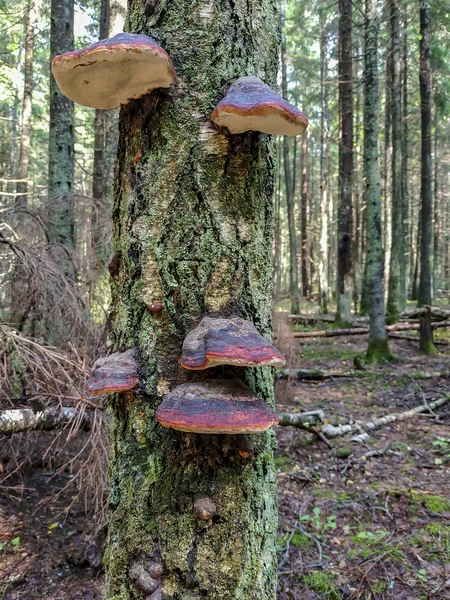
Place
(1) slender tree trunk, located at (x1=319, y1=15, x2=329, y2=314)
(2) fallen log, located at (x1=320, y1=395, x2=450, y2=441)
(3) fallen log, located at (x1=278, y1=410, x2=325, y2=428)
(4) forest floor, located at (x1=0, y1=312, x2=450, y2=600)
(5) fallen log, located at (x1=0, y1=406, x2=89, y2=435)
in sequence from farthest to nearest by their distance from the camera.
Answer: (1) slender tree trunk, located at (x1=319, y1=15, x2=329, y2=314) < (2) fallen log, located at (x1=320, y1=395, x2=450, y2=441) < (3) fallen log, located at (x1=278, y1=410, x2=325, y2=428) < (5) fallen log, located at (x1=0, y1=406, x2=89, y2=435) < (4) forest floor, located at (x1=0, y1=312, x2=450, y2=600)

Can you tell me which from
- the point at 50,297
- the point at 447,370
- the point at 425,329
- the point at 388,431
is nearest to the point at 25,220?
the point at 50,297

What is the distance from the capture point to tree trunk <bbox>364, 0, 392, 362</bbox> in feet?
29.9

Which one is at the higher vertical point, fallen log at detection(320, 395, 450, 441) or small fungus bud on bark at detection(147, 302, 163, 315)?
small fungus bud on bark at detection(147, 302, 163, 315)

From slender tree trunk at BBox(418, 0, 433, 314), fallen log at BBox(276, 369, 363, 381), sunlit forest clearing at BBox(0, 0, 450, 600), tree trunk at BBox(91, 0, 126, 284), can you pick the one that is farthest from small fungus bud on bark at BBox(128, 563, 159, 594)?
slender tree trunk at BBox(418, 0, 433, 314)

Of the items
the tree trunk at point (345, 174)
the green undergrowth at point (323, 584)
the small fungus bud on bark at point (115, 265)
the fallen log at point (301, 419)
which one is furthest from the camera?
the tree trunk at point (345, 174)

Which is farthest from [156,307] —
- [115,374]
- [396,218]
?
[396,218]

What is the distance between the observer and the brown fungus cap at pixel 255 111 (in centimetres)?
113

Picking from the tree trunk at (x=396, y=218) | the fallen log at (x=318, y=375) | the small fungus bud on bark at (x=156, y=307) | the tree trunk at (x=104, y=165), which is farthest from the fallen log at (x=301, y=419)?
the tree trunk at (x=396, y=218)

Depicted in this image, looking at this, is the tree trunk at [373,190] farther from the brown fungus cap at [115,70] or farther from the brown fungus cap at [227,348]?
the brown fungus cap at [227,348]

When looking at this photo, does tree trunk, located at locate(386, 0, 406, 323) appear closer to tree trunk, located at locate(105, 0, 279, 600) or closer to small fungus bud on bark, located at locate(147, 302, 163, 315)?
tree trunk, located at locate(105, 0, 279, 600)

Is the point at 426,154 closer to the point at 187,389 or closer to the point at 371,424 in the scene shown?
the point at 371,424

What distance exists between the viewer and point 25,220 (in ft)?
17.2

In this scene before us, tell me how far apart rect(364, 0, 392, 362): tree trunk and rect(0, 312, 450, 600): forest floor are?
150 inches

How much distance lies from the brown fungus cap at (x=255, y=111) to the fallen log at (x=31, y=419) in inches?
112
